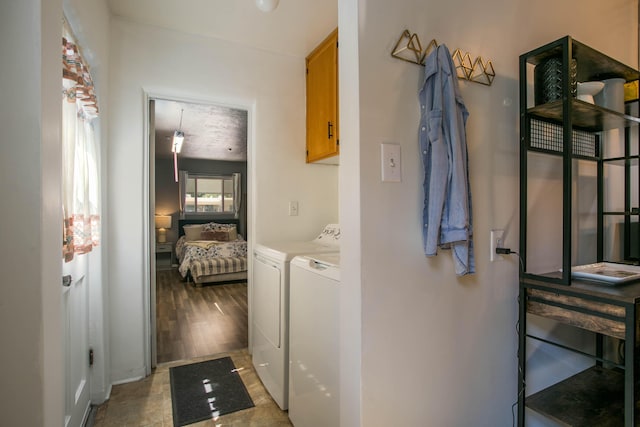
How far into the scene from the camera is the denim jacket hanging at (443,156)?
116 cm

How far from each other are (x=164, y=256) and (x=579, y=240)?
7.09 metres

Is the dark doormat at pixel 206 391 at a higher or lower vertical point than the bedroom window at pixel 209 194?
lower

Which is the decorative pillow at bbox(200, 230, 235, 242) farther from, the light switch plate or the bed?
the light switch plate

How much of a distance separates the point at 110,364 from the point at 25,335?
1652 millimetres

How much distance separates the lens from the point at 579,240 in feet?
5.94

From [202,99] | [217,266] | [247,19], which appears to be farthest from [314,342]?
[217,266]

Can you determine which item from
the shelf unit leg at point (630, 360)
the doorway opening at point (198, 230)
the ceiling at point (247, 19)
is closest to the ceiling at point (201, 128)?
the doorway opening at point (198, 230)

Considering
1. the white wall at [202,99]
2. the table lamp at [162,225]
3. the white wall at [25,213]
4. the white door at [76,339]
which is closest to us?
the white wall at [25,213]

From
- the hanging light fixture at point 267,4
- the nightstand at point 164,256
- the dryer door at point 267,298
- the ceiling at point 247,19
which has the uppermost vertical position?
the ceiling at point 247,19

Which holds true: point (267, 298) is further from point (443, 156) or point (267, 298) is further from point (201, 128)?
point (201, 128)

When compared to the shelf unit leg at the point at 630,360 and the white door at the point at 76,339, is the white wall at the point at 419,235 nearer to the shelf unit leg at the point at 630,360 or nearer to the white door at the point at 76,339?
the shelf unit leg at the point at 630,360

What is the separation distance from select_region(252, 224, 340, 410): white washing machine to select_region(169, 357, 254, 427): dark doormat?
192mm

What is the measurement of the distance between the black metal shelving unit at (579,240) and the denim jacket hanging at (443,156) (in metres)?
0.39

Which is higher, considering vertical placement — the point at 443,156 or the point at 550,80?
the point at 550,80
